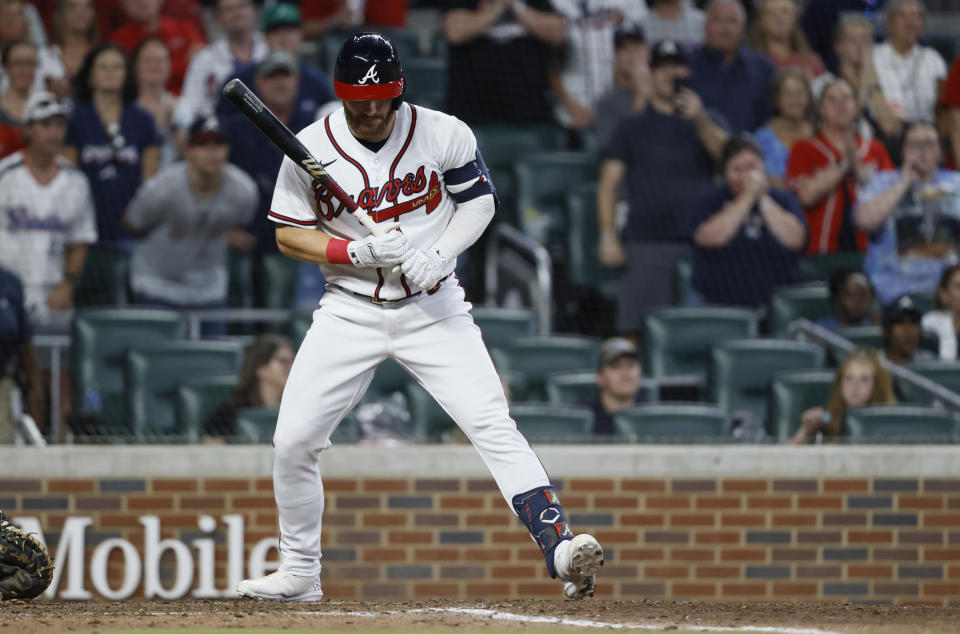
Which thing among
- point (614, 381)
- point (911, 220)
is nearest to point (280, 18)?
point (614, 381)

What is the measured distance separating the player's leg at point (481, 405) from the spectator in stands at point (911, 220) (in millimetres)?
3758

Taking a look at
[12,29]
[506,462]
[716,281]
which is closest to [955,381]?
[716,281]

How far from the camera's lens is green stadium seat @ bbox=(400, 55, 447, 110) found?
27.4 feet

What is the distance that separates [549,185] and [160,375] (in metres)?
2.55

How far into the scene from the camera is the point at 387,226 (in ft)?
12.6

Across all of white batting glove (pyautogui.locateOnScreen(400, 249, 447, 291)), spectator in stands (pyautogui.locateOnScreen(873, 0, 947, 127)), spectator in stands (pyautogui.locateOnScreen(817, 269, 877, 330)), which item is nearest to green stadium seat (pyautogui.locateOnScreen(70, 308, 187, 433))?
white batting glove (pyautogui.locateOnScreen(400, 249, 447, 291))

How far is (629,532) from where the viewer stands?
18.3 ft

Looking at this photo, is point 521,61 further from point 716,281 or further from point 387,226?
point 387,226

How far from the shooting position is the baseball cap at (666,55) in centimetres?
751

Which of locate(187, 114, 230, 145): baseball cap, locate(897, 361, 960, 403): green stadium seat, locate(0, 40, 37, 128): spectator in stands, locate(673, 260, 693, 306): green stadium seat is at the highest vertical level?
locate(0, 40, 37, 128): spectator in stands

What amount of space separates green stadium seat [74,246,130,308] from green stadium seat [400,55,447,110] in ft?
7.17

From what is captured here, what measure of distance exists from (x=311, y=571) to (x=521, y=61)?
454 cm

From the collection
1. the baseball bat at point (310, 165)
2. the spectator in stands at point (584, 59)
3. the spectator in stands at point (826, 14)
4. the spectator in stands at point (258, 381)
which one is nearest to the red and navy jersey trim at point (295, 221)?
the baseball bat at point (310, 165)

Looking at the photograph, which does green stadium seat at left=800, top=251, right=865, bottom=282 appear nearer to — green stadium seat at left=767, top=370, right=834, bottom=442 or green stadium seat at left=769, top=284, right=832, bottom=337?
green stadium seat at left=769, top=284, right=832, bottom=337
